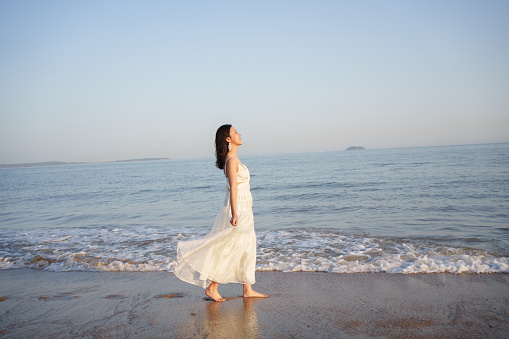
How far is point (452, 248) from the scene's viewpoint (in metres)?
6.64

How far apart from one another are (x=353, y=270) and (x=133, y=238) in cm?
590

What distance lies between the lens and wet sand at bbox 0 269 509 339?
338 cm

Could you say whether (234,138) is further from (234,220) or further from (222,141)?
(234,220)

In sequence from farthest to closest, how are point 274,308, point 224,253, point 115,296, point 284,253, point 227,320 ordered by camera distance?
point 284,253
point 115,296
point 224,253
point 274,308
point 227,320

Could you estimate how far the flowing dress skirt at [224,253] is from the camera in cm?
418

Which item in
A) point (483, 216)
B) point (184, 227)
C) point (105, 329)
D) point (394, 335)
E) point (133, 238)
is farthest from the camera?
point (184, 227)

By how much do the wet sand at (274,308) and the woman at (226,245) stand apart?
331 millimetres

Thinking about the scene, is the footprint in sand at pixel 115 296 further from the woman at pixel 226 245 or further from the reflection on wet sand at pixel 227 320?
the reflection on wet sand at pixel 227 320

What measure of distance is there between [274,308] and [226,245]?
921 mm

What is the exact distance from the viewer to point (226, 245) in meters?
4.20

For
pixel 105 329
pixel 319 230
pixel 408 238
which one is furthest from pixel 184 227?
pixel 105 329

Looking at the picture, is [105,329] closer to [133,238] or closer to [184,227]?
[133,238]

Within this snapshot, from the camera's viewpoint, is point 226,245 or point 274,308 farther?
point 226,245

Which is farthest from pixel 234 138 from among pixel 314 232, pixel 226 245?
pixel 314 232
